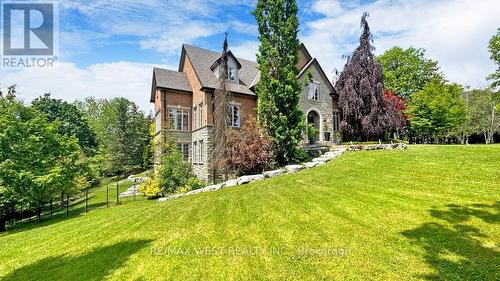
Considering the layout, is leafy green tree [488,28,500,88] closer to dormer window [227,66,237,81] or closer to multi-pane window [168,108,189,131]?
dormer window [227,66,237,81]

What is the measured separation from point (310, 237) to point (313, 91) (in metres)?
18.8

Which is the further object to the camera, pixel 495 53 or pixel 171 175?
pixel 495 53

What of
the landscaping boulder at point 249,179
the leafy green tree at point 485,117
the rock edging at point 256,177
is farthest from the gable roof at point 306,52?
the leafy green tree at point 485,117

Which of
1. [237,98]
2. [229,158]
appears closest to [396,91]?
[237,98]

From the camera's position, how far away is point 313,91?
76.1 feet

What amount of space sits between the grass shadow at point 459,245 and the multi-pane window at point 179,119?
18.8 meters

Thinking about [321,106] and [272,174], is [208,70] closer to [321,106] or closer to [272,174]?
[321,106]

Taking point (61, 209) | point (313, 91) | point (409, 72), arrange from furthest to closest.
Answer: point (409, 72) < point (313, 91) < point (61, 209)

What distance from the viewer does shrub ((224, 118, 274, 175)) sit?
1617 centimetres

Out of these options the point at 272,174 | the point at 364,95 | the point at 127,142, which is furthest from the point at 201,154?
the point at 127,142

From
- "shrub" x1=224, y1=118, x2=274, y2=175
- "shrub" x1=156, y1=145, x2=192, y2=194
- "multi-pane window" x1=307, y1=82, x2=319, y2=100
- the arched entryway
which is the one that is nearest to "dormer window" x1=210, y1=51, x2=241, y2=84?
"multi-pane window" x1=307, y1=82, x2=319, y2=100

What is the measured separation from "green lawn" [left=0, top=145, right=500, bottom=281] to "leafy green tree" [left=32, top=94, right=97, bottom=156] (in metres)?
51.5

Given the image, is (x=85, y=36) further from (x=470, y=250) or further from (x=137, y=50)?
(x=470, y=250)

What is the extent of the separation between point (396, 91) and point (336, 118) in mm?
18062
